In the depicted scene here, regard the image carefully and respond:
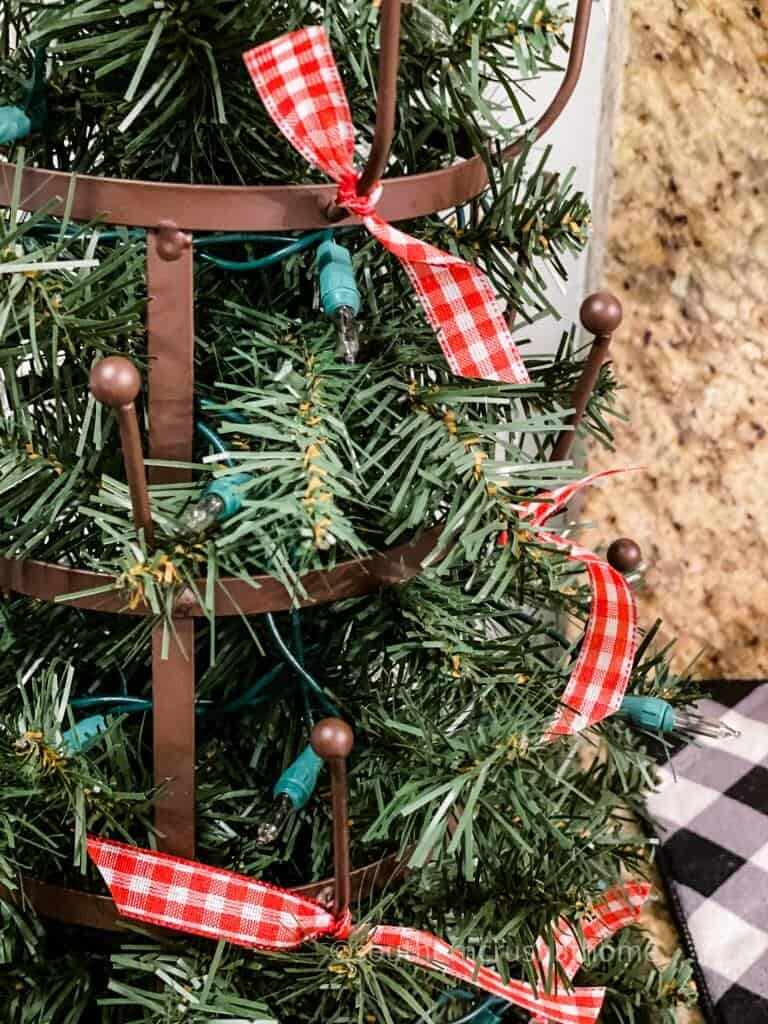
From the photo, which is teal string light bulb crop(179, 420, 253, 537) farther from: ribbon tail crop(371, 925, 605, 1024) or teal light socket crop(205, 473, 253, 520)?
ribbon tail crop(371, 925, 605, 1024)

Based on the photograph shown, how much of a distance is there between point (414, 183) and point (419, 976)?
36cm

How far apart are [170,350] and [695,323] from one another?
55cm

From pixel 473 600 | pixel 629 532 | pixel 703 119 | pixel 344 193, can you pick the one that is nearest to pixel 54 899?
pixel 473 600

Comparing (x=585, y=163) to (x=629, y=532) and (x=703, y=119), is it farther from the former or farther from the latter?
(x=629, y=532)

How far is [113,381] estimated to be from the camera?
41 centimetres

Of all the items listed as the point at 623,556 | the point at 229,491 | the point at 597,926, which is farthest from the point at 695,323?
the point at 229,491

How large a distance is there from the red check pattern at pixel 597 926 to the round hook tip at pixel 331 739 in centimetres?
20

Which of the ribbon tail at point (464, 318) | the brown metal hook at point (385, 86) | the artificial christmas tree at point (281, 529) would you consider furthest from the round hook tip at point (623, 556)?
the brown metal hook at point (385, 86)

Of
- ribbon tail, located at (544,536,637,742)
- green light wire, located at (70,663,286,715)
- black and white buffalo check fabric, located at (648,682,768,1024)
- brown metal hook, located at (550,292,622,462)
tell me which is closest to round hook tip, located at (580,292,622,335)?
brown metal hook, located at (550,292,622,462)

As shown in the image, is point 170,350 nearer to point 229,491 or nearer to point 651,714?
point 229,491

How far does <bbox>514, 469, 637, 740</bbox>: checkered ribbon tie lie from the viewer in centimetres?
56

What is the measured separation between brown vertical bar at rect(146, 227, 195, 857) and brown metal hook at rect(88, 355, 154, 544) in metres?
0.03

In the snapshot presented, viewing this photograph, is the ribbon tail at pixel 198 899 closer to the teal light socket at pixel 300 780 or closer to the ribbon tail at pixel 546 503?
the teal light socket at pixel 300 780

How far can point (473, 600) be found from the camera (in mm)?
553
